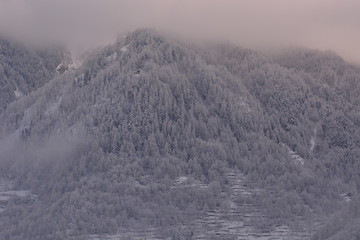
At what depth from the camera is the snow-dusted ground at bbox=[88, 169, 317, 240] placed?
16488cm

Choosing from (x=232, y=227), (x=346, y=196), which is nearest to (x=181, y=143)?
(x=232, y=227)

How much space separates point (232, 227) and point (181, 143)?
910cm

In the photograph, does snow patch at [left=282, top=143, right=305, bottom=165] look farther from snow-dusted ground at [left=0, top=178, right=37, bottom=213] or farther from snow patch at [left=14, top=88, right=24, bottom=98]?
snow patch at [left=14, top=88, right=24, bottom=98]

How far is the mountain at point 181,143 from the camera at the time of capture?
16675 cm

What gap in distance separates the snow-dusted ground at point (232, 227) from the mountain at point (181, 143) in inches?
6.0

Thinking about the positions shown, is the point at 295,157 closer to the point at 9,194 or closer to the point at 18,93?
the point at 9,194

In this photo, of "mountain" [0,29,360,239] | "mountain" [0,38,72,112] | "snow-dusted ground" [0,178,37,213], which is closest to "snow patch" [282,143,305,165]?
"mountain" [0,29,360,239]

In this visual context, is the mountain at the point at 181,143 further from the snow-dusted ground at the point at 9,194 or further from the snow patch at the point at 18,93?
the snow patch at the point at 18,93

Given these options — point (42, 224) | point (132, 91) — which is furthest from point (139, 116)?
point (42, 224)

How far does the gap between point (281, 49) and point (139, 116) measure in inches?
642

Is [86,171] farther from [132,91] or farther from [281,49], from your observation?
[281,49]

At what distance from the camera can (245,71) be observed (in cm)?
17925

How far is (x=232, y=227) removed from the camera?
547ft

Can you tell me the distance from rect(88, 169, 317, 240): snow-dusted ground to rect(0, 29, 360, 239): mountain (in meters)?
0.15
